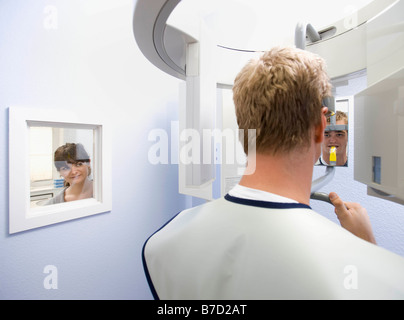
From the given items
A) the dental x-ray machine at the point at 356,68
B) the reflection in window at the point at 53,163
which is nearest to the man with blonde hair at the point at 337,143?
the dental x-ray machine at the point at 356,68

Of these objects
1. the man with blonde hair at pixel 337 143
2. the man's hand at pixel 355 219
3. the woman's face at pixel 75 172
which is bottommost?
the man's hand at pixel 355 219

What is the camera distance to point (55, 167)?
0.97 metres

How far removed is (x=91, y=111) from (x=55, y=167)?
34cm

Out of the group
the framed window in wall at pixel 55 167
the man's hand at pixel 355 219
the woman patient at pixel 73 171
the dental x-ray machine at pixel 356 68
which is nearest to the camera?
the dental x-ray machine at pixel 356 68

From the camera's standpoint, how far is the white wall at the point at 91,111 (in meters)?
0.80

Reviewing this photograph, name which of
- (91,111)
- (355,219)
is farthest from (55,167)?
(355,219)

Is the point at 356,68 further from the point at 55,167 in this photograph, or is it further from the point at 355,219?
the point at 55,167

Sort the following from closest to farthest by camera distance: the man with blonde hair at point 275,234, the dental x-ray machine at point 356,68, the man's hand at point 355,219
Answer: the man with blonde hair at point 275,234
the dental x-ray machine at point 356,68
the man's hand at point 355,219

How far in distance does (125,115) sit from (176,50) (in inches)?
27.5

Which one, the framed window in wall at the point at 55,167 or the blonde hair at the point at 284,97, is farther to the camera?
the framed window in wall at the point at 55,167

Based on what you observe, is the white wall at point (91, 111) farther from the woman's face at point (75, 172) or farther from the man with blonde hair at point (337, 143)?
the man with blonde hair at point (337, 143)

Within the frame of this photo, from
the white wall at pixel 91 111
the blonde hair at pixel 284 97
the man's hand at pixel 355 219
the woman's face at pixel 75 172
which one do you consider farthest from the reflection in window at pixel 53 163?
the man's hand at pixel 355 219

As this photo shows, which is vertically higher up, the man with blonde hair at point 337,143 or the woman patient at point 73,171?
the man with blonde hair at point 337,143
